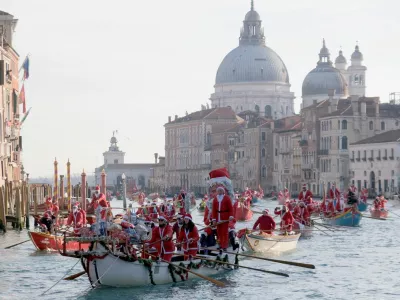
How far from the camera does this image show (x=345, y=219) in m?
53.9

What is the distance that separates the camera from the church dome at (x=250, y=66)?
172 metres

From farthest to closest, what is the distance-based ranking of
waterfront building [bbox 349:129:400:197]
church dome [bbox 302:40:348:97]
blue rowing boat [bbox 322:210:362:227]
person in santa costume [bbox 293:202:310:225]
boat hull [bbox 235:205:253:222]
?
church dome [bbox 302:40:348:97] < waterfront building [bbox 349:129:400:197] < boat hull [bbox 235:205:253:222] < blue rowing boat [bbox 322:210:362:227] < person in santa costume [bbox 293:202:310:225]

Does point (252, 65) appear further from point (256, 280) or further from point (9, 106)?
point (256, 280)

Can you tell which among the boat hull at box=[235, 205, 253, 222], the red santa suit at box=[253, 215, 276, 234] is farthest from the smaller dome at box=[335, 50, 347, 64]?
the red santa suit at box=[253, 215, 276, 234]

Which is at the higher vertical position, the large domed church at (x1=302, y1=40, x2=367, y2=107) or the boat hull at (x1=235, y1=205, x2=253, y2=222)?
the large domed church at (x1=302, y1=40, x2=367, y2=107)

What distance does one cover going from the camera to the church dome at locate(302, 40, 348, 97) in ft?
526

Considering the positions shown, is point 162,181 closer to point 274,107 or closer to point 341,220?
point 274,107

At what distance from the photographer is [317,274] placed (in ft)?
108

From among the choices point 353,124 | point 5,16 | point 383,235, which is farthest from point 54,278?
point 353,124

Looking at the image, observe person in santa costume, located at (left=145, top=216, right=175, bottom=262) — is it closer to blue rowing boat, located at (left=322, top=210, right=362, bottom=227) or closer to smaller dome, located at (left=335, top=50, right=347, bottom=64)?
blue rowing boat, located at (left=322, top=210, right=362, bottom=227)

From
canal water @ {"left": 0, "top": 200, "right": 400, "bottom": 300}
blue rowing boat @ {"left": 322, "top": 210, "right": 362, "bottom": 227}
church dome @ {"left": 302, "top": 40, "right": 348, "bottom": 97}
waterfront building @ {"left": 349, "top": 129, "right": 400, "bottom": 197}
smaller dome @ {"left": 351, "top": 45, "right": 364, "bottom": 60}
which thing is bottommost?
canal water @ {"left": 0, "top": 200, "right": 400, "bottom": 300}

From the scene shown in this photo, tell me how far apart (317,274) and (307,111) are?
91.1 m

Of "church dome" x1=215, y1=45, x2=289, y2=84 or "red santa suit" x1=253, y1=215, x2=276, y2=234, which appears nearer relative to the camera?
"red santa suit" x1=253, y1=215, x2=276, y2=234

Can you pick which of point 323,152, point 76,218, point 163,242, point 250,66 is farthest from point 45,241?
point 250,66
